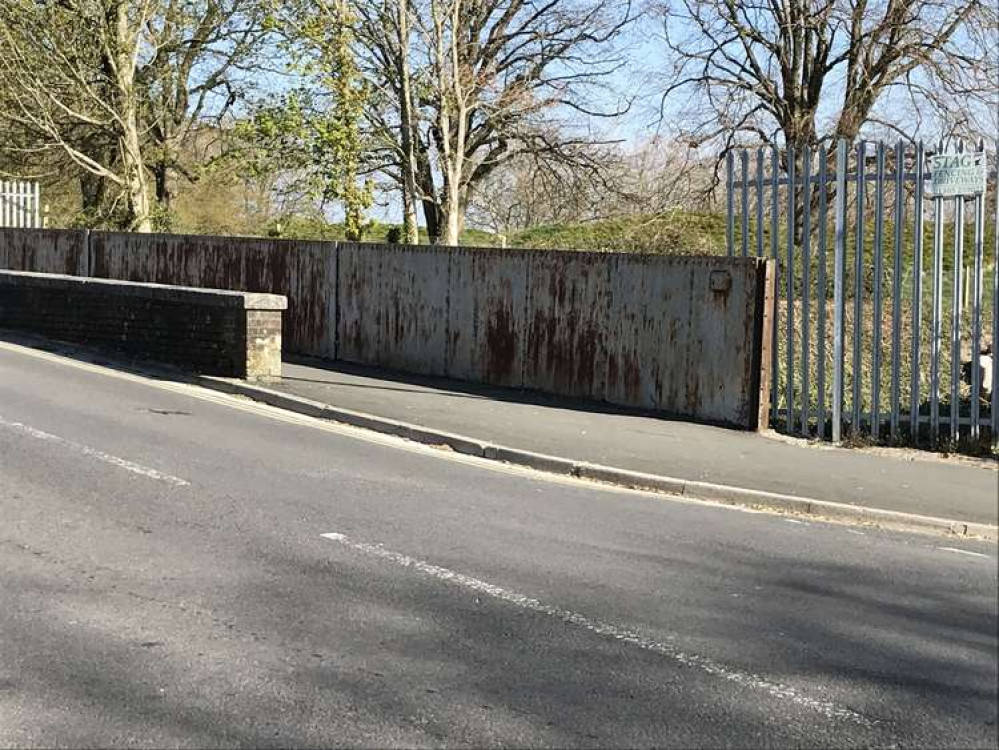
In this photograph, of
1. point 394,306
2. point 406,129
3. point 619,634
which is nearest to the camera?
point 619,634

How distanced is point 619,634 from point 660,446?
17.5 ft

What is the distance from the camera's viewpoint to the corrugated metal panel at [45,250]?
23.6 metres

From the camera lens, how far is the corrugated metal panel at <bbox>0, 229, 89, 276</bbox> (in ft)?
77.4

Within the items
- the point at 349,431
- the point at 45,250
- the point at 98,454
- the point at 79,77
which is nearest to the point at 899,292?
the point at 349,431

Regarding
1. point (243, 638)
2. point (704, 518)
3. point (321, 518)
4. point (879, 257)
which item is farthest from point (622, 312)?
point (243, 638)

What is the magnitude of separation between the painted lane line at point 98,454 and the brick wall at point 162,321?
4.02 metres

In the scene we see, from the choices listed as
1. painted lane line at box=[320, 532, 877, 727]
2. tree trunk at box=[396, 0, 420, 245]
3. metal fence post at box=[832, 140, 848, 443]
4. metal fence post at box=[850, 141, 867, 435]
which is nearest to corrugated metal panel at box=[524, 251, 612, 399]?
metal fence post at box=[832, 140, 848, 443]

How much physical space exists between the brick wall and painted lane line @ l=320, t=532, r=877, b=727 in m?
7.73

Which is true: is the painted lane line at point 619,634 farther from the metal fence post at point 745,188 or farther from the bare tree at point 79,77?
the bare tree at point 79,77

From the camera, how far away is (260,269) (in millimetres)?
18219

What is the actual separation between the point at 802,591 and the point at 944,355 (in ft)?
20.4

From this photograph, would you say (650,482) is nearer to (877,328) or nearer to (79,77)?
(877,328)

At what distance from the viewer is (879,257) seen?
10.3m

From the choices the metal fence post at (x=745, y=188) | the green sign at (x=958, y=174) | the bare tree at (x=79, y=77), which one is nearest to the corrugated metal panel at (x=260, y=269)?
the bare tree at (x=79, y=77)
